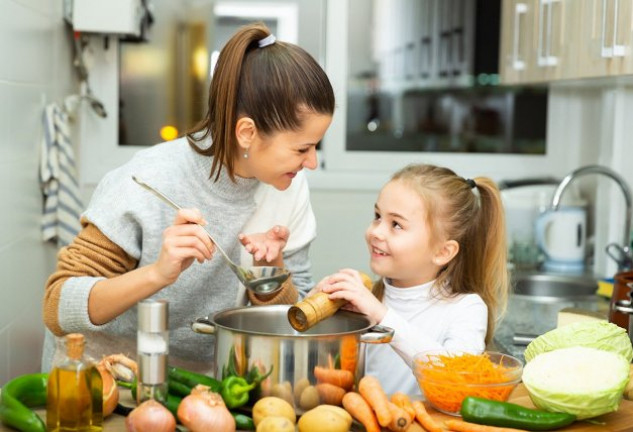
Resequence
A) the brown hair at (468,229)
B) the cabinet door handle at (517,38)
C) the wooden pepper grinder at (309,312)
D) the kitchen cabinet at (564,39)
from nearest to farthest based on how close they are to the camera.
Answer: the wooden pepper grinder at (309,312) → the brown hair at (468,229) → the kitchen cabinet at (564,39) → the cabinet door handle at (517,38)

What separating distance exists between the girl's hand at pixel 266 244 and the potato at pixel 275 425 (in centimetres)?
54

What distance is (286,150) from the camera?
1.75 metres

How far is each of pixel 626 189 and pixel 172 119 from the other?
170 centimetres

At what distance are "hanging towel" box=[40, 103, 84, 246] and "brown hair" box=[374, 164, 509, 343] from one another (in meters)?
1.15

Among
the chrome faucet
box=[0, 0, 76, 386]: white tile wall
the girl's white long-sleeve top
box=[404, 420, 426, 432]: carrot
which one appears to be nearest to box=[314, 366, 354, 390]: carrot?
box=[404, 420, 426, 432]: carrot

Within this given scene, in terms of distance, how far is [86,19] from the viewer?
3.12 m

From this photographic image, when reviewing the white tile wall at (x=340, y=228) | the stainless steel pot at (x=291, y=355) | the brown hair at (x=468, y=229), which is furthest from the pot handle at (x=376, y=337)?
the white tile wall at (x=340, y=228)

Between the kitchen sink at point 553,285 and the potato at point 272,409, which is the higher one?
the potato at point 272,409

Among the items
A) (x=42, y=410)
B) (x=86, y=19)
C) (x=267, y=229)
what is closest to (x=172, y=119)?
(x=86, y=19)

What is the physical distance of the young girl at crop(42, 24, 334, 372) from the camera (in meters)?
1.71

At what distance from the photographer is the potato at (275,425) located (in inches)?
49.9

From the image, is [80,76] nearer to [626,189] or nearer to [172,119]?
[172,119]

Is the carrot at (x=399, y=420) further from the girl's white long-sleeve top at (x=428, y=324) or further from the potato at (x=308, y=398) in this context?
the girl's white long-sleeve top at (x=428, y=324)

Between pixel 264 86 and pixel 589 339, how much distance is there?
2.40 feet
